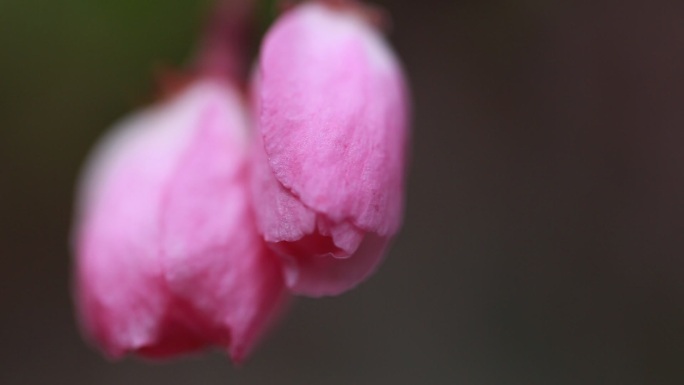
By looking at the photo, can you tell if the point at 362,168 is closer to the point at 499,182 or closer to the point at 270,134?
the point at 270,134

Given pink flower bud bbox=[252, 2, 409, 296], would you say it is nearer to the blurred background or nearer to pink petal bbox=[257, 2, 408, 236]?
pink petal bbox=[257, 2, 408, 236]

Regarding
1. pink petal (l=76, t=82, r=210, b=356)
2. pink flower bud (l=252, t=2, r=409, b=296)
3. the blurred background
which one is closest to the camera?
pink flower bud (l=252, t=2, r=409, b=296)

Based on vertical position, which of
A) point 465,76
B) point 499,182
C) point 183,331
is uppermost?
point 465,76

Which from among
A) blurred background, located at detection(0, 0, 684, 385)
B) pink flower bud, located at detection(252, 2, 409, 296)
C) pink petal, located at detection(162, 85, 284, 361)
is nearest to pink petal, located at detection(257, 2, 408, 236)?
pink flower bud, located at detection(252, 2, 409, 296)

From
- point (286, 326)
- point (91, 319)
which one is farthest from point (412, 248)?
point (91, 319)

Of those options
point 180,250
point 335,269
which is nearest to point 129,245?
point 180,250

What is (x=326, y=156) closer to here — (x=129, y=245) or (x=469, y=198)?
(x=129, y=245)
